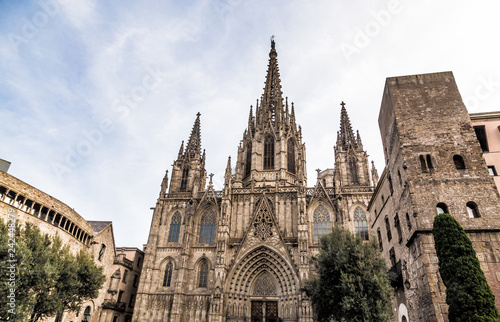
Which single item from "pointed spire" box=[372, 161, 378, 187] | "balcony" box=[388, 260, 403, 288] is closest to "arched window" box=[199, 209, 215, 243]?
"pointed spire" box=[372, 161, 378, 187]

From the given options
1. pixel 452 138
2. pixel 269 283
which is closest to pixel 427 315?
pixel 452 138

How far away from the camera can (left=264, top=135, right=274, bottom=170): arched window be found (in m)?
38.4

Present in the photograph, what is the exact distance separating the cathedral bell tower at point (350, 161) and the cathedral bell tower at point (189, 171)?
1587cm

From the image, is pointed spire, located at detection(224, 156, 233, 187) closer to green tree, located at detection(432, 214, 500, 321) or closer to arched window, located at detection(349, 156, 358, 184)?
arched window, located at detection(349, 156, 358, 184)

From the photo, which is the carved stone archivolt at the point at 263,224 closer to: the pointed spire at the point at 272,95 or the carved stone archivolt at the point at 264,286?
the carved stone archivolt at the point at 264,286

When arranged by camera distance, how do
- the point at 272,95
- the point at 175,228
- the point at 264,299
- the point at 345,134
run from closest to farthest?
the point at 264,299 < the point at 175,228 < the point at 345,134 < the point at 272,95

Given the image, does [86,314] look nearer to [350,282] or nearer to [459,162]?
[350,282]

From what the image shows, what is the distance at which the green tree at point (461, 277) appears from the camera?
35.6 ft

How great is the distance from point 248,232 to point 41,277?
19.1 m

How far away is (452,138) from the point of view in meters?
16.1

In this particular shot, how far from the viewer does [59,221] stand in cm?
2195

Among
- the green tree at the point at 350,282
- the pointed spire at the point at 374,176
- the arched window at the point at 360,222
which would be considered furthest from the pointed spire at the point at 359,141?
the green tree at the point at 350,282

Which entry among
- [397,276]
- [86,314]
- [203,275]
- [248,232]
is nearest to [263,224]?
[248,232]

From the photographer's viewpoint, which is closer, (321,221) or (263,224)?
(263,224)
